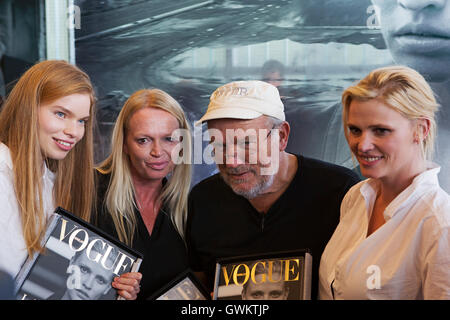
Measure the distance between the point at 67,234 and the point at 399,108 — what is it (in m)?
1.30

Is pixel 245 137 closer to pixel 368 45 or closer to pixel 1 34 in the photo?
pixel 368 45

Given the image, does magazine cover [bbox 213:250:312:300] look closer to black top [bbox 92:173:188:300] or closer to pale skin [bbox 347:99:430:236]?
pale skin [bbox 347:99:430:236]

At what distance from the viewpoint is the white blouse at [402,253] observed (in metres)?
1.59

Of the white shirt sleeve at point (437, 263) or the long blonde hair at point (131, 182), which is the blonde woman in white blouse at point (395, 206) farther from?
the long blonde hair at point (131, 182)

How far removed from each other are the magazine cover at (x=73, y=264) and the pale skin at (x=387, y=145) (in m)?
0.97

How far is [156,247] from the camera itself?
→ 237cm

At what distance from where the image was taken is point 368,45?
11.5 ft

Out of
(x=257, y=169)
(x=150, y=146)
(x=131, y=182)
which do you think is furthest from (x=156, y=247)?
(x=257, y=169)

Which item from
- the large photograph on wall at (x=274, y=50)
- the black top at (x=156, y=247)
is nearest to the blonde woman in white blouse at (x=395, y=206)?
the black top at (x=156, y=247)

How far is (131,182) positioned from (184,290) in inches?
24.6

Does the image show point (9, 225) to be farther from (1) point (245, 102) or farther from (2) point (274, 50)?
(2) point (274, 50)

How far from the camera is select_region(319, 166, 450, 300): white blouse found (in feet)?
5.23

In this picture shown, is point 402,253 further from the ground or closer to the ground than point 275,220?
closer to the ground

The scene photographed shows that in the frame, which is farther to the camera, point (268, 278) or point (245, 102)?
point (245, 102)
